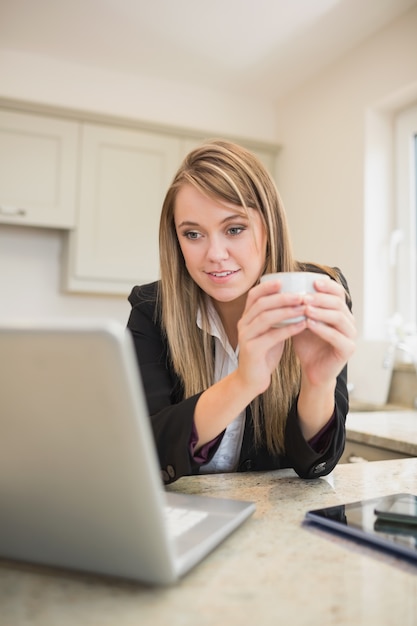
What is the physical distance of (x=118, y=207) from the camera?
9.90ft

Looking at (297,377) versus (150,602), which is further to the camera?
(297,377)

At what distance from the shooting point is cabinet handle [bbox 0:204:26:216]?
2.77m

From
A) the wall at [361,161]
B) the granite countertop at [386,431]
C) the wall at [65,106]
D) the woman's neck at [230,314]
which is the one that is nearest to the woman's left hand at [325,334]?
the woman's neck at [230,314]

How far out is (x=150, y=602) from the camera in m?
0.46

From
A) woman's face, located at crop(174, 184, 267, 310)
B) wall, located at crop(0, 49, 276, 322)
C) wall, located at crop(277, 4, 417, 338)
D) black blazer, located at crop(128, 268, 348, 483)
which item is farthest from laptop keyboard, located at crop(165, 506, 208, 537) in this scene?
wall, located at crop(0, 49, 276, 322)

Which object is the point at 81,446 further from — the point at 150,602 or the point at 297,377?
the point at 297,377

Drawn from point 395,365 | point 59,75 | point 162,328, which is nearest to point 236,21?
point 59,75

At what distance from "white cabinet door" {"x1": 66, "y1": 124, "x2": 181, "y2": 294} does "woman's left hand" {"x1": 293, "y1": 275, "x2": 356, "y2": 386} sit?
7.27 ft

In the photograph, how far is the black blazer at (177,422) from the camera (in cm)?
86

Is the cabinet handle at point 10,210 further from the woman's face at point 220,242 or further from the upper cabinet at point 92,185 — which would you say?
the woman's face at point 220,242

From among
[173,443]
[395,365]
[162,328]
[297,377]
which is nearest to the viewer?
[173,443]

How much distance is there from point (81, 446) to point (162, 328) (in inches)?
29.1

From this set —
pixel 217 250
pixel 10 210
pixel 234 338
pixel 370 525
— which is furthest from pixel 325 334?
pixel 10 210

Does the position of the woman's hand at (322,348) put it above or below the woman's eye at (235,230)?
below
